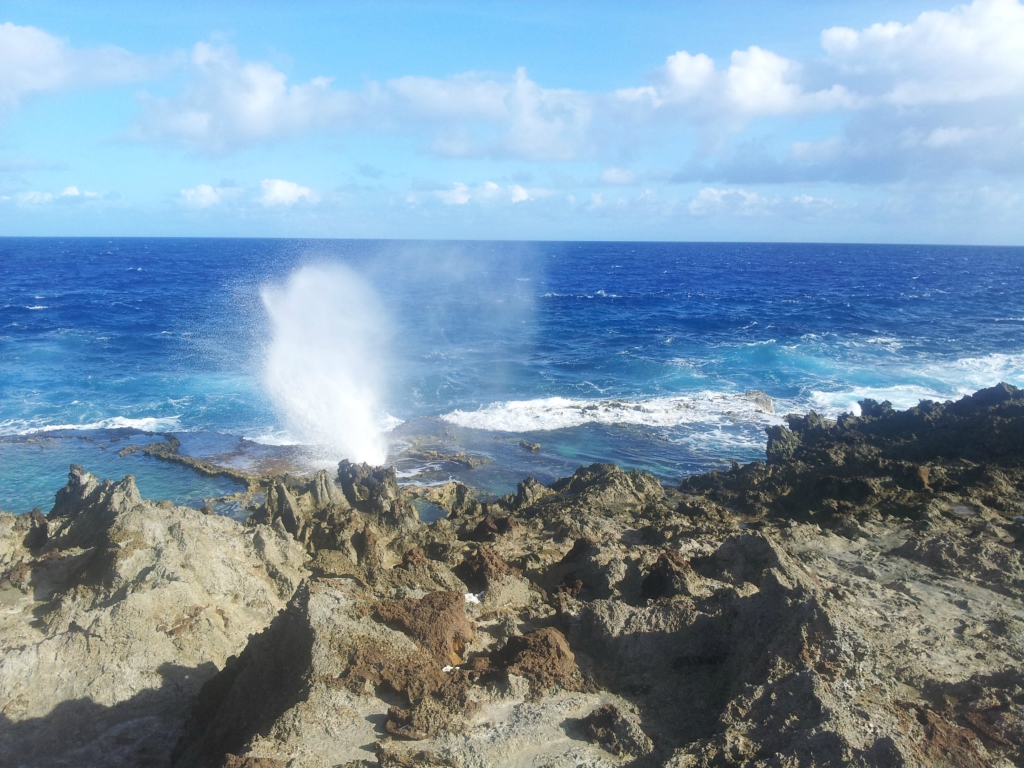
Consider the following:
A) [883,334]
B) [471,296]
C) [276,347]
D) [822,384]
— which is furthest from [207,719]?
[471,296]

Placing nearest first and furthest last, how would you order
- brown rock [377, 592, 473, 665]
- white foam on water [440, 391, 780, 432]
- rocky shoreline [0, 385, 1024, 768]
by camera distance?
rocky shoreline [0, 385, 1024, 768] → brown rock [377, 592, 473, 665] → white foam on water [440, 391, 780, 432]

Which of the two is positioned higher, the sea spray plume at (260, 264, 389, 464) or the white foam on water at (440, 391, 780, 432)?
the sea spray plume at (260, 264, 389, 464)

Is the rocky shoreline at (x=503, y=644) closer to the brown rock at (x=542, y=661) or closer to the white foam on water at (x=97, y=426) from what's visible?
the brown rock at (x=542, y=661)

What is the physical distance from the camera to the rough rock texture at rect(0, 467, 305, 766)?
764 cm

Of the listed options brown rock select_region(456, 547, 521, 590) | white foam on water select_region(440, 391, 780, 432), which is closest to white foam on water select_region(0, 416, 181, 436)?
white foam on water select_region(440, 391, 780, 432)

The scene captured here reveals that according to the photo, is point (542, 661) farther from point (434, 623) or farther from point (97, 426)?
point (97, 426)

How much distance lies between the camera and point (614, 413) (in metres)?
29.4

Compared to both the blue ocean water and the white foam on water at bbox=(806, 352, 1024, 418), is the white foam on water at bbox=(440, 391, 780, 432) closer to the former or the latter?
the blue ocean water

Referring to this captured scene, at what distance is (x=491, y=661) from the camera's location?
7.88 metres

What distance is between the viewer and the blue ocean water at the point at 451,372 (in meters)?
24.6

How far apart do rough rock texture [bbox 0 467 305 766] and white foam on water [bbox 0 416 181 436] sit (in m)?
16.0

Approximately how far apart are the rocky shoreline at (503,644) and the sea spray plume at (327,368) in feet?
38.9

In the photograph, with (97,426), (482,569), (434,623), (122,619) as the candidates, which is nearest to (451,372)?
(97,426)

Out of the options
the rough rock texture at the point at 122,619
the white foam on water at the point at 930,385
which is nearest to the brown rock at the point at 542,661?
the rough rock texture at the point at 122,619
